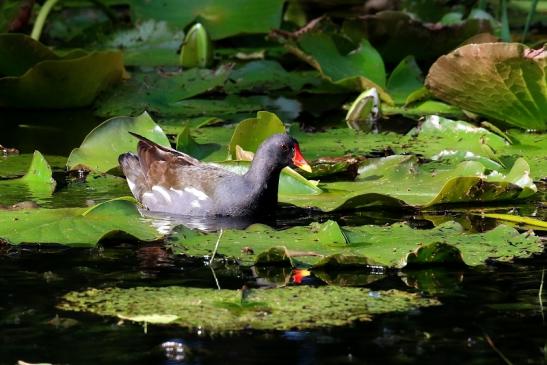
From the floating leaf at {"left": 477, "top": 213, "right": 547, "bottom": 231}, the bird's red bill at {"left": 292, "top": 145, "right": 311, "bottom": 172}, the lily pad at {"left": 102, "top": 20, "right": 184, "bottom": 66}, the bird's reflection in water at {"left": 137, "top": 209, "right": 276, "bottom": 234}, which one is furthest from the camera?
the lily pad at {"left": 102, "top": 20, "right": 184, "bottom": 66}

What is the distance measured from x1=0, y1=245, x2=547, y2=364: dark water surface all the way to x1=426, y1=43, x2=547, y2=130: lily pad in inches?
79.4

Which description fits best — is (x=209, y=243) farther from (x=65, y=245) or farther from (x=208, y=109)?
(x=208, y=109)

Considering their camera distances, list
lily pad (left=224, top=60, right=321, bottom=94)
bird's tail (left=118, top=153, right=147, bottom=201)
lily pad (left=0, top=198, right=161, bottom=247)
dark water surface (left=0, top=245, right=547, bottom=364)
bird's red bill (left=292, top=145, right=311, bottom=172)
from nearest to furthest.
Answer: dark water surface (left=0, top=245, right=547, bottom=364)
lily pad (left=0, top=198, right=161, bottom=247)
bird's red bill (left=292, top=145, right=311, bottom=172)
bird's tail (left=118, top=153, right=147, bottom=201)
lily pad (left=224, top=60, right=321, bottom=94)

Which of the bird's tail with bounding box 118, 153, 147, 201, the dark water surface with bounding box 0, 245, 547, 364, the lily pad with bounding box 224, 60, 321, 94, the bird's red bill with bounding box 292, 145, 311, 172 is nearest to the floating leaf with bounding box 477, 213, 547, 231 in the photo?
the dark water surface with bounding box 0, 245, 547, 364

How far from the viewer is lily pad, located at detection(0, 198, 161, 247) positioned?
5207 mm

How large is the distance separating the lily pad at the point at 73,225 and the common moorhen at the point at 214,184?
0.52 metres

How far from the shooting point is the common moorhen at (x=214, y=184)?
602 centimetres

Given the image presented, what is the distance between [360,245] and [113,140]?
2186mm

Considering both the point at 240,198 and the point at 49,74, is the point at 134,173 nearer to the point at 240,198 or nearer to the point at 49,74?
the point at 240,198

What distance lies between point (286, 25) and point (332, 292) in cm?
669

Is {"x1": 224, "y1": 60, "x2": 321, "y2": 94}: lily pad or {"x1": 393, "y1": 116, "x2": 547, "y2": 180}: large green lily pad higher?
{"x1": 393, "y1": 116, "x2": 547, "y2": 180}: large green lily pad

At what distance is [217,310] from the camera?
433cm

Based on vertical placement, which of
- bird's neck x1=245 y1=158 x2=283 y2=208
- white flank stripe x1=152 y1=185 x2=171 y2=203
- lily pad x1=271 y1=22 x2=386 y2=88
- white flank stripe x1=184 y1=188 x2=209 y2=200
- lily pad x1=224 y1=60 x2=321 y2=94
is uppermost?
lily pad x1=271 y1=22 x2=386 y2=88

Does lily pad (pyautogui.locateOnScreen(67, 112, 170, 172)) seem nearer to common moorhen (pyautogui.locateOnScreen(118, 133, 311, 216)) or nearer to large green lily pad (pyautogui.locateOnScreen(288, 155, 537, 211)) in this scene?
common moorhen (pyautogui.locateOnScreen(118, 133, 311, 216))
